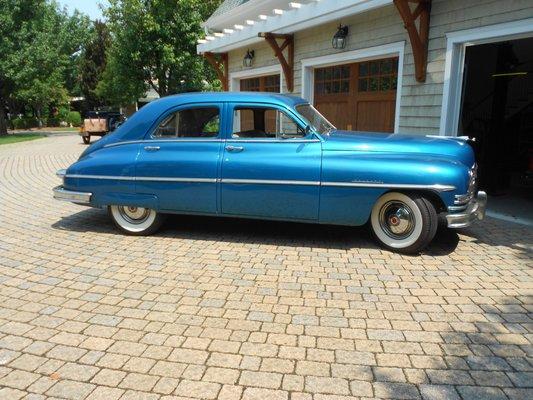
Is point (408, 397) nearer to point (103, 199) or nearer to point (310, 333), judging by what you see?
point (310, 333)

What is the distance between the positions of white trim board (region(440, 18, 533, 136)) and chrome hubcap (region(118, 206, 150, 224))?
479 cm

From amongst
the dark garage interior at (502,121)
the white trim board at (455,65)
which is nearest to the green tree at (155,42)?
the dark garage interior at (502,121)

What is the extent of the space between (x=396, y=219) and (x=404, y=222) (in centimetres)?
9

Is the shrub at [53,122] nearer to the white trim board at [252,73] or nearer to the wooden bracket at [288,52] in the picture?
the white trim board at [252,73]

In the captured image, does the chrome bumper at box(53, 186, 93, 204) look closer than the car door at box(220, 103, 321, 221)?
No

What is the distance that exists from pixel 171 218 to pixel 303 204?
2409mm

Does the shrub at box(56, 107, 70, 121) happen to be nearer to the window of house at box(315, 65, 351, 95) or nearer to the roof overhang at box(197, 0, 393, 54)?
the roof overhang at box(197, 0, 393, 54)

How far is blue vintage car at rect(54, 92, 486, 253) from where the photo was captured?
4.77m

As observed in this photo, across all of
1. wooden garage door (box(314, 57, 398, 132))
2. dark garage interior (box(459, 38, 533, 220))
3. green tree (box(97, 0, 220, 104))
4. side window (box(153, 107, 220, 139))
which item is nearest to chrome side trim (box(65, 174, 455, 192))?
side window (box(153, 107, 220, 139))

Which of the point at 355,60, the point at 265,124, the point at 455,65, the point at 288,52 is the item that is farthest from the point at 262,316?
the point at 288,52

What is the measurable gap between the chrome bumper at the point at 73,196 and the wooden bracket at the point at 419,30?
5.42 m

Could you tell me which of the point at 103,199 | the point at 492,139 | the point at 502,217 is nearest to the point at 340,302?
the point at 103,199

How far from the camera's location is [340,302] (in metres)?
3.76

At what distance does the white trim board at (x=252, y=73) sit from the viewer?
11859 millimetres
